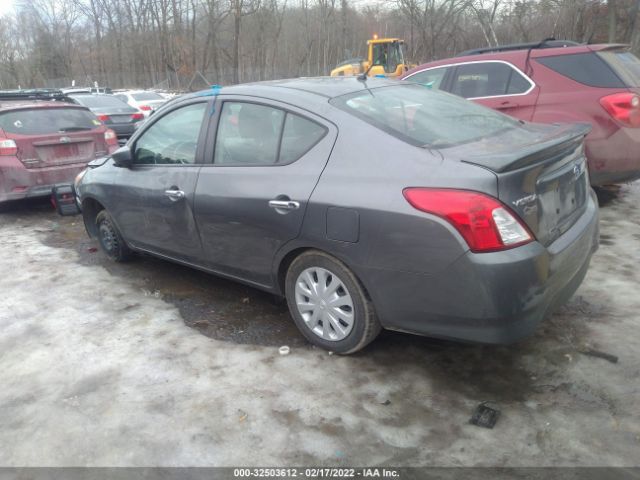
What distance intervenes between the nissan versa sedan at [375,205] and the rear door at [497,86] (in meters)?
2.42

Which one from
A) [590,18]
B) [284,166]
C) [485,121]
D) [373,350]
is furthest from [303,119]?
[590,18]

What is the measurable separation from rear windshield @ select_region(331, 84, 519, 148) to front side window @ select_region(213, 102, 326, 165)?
28 centimetres

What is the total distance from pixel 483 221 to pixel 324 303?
3.77 ft

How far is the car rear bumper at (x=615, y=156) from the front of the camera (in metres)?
5.20

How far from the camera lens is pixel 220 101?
3.74 metres

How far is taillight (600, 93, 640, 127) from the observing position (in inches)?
203

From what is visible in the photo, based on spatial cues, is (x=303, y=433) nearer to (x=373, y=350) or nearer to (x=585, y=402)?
(x=373, y=350)

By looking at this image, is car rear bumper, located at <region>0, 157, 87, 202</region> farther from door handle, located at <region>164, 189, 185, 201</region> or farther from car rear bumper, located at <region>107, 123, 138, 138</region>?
car rear bumper, located at <region>107, 123, 138, 138</region>

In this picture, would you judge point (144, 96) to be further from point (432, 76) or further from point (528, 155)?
point (528, 155)

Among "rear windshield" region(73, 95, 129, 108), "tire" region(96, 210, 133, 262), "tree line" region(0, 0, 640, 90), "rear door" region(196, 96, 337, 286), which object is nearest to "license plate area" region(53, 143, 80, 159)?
"tire" region(96, 210, 133, 262)

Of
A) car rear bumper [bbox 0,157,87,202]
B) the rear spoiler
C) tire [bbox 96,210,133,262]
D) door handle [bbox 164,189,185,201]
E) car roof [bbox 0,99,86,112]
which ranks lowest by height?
tire [bbox 96,210,133,262]

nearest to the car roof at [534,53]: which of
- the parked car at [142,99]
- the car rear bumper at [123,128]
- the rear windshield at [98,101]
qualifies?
the car rear bumper at [123,128]

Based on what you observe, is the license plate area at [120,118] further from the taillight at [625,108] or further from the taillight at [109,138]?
the taillight at [625,108]

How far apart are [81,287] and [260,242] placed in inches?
86.5
